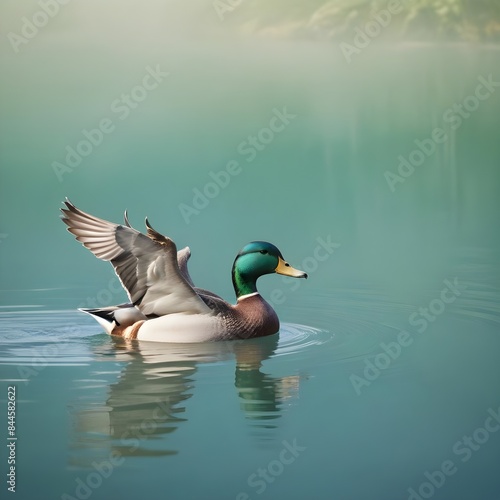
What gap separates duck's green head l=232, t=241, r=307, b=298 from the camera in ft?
20.5

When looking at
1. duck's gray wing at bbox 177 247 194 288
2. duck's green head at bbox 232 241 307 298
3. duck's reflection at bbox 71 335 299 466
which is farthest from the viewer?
duck's gray wing at bbox 177 247 194 288

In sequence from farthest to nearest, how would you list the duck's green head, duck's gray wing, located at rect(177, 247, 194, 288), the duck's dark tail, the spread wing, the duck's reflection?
duck's gray wing, located at rect(177, 247, 194, 288)
the duck's green head
the duck's dark tail
the spread wing
the duck's reflection

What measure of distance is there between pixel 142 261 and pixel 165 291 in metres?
0.21

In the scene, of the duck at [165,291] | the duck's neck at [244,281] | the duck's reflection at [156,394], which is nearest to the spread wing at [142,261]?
the duck at [165,291]

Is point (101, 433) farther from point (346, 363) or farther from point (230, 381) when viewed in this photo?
point (346, 363)

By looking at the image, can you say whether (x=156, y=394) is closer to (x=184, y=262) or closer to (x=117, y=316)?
(x=117, y=316)

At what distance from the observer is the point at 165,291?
19.5 ft

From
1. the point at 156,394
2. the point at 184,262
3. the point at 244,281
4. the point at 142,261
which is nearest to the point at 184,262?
the point at 184,262

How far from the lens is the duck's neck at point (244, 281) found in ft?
20.7

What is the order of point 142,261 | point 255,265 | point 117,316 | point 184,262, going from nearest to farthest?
1. point 142,261
2. point 117,316
3. point 255,265
4. point 184,262

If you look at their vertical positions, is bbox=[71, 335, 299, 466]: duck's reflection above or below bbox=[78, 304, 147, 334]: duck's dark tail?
below

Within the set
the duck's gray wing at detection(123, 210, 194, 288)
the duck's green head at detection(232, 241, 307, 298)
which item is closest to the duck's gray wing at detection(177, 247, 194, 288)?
the duck's gray wing at detection(123, 210, 194, 288)

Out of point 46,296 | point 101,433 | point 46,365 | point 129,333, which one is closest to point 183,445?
point 101,433

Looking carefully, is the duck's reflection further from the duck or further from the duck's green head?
the duck's green head
